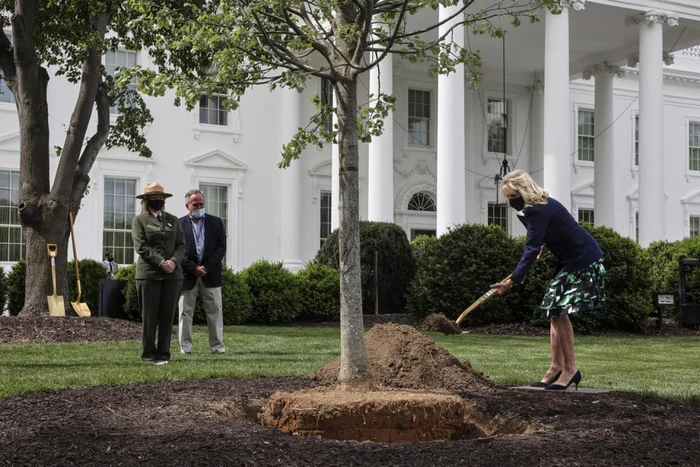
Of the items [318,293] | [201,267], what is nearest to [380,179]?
[318,293]

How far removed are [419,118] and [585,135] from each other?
6.75 meters

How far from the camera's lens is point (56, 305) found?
49.0 feet

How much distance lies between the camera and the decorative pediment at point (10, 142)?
74.1 feet

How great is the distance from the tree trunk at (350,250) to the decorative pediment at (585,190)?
87.7ft

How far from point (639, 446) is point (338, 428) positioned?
1.65 m

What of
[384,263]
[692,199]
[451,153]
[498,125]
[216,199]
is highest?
[498,125]

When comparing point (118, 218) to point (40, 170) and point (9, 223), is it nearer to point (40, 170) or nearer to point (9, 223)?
point (9, 223)

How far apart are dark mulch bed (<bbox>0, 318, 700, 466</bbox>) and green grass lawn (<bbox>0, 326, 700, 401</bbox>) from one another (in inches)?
43.3

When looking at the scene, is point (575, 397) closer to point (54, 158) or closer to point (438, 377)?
point (438, 377)

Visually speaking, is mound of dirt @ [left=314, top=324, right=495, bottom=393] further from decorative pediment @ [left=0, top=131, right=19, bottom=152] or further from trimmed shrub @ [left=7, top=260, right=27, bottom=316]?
decorative pediment @ [left=0, top=131, right=19, bottom=152]

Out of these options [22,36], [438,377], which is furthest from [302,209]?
[438,377]

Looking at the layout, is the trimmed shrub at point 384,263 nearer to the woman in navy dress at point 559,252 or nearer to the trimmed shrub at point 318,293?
the trimmed shrub at point 318,293

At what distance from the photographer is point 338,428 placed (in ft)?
17.6

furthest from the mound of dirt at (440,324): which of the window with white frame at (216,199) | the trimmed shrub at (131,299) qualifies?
the window with white frame at (216,199)
